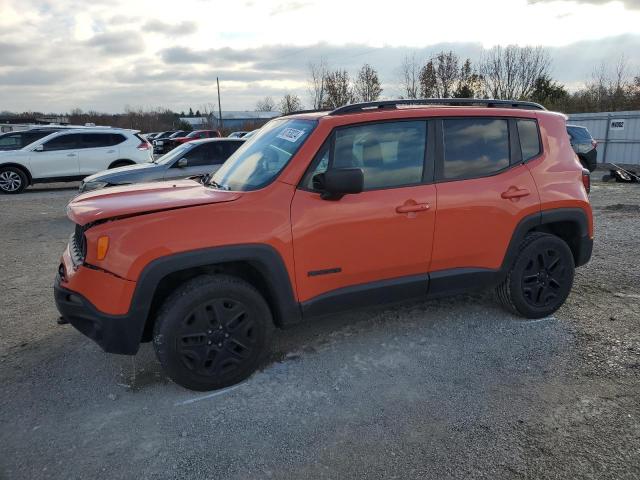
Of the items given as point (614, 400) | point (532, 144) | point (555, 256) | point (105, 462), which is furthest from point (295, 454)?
point (532, 144)

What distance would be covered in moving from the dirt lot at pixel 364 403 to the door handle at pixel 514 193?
1.13m

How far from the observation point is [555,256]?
4199mm

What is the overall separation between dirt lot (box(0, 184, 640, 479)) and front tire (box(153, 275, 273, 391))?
0.17 meters

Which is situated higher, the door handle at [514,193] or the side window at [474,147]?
the side window at [474,147]

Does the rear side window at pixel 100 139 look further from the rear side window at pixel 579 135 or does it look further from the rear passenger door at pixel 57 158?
the rear side window at pixel 579 135

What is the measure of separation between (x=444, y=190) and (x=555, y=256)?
4.39 ft

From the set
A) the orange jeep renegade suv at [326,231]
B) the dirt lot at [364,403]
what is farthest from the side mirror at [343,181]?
the dirt lot at [364,403]

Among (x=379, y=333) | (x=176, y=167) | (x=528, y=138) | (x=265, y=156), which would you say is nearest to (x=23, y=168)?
(x=176, y=167)

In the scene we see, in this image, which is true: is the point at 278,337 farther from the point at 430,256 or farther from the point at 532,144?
the point at 532,144

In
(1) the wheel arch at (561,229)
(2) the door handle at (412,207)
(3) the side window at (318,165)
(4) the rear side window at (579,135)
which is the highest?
(3) the side window at (318,165)

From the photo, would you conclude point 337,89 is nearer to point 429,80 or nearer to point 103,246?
point 429,80

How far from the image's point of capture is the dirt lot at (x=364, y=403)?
260 centimetres

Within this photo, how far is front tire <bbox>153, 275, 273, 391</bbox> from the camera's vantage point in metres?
3.06

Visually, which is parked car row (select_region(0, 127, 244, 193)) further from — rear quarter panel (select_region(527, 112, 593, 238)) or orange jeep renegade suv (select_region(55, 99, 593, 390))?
rear quarter panel (select_region(527, 112, 593, 238))
